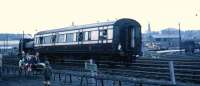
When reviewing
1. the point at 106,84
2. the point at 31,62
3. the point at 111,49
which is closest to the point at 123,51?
the point at 111,49

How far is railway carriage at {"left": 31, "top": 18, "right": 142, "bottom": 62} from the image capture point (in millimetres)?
23053

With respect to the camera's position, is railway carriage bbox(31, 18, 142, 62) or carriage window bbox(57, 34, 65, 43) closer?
railway carriage bbox(31, 18, 142, 62)

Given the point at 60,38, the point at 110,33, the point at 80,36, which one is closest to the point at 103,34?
the point at 110,33

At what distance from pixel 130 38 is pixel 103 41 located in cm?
202

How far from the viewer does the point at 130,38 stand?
80.0ft

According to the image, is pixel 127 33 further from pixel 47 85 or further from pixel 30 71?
pixel 47 85

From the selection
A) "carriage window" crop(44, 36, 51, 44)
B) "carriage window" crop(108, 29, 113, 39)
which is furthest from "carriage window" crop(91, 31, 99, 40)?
"carriage window" crop(44, 36, 51, 44)

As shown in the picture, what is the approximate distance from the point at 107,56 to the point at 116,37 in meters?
1.35

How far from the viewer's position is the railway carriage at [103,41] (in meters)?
23.1

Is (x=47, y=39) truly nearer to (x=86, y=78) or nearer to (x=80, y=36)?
(x=80, y=36)

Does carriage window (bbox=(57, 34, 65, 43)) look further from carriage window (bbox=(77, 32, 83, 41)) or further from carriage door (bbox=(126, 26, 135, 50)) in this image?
carriage door (bbox=(126, 26, 135, 50))

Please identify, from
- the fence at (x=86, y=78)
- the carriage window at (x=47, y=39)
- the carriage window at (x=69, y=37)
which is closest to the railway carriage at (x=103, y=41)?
the carriage window at (x=69, y=37)

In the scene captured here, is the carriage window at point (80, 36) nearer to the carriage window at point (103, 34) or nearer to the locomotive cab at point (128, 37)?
the carriage window at point (103, 34)

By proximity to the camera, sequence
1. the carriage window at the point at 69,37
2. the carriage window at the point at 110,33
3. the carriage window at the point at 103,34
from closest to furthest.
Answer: the carriage window at the point at 110,33, the carriage window at the point at 103,34, the carriage window at the point at 69,37
